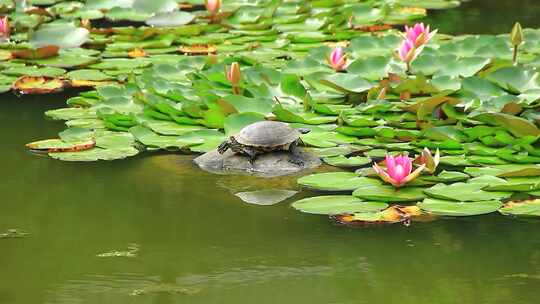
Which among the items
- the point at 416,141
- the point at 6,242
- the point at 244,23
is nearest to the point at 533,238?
the point at 416,141

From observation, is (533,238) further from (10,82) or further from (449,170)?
(10,82)

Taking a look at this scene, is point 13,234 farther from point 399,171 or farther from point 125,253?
point 399,171

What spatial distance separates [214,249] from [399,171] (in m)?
0.77

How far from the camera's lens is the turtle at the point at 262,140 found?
A: 4.44 m

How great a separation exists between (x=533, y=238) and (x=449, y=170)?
760mm

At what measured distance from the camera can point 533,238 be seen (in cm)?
364

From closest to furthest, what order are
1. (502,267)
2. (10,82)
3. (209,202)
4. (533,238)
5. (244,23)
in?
(502,267) < (533,238) < (209,202) < (10,82) < (244,23)

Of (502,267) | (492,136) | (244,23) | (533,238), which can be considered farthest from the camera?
(244,23)

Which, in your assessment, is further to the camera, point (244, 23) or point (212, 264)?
point (244, 23)

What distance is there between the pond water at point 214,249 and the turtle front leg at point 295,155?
0.58ft

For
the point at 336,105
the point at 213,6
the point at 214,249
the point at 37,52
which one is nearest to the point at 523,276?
the point at 214,249

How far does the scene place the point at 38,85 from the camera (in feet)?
19.1

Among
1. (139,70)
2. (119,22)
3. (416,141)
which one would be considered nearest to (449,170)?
(416,141)

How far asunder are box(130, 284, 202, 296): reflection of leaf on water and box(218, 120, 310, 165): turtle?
1215 millimetres
